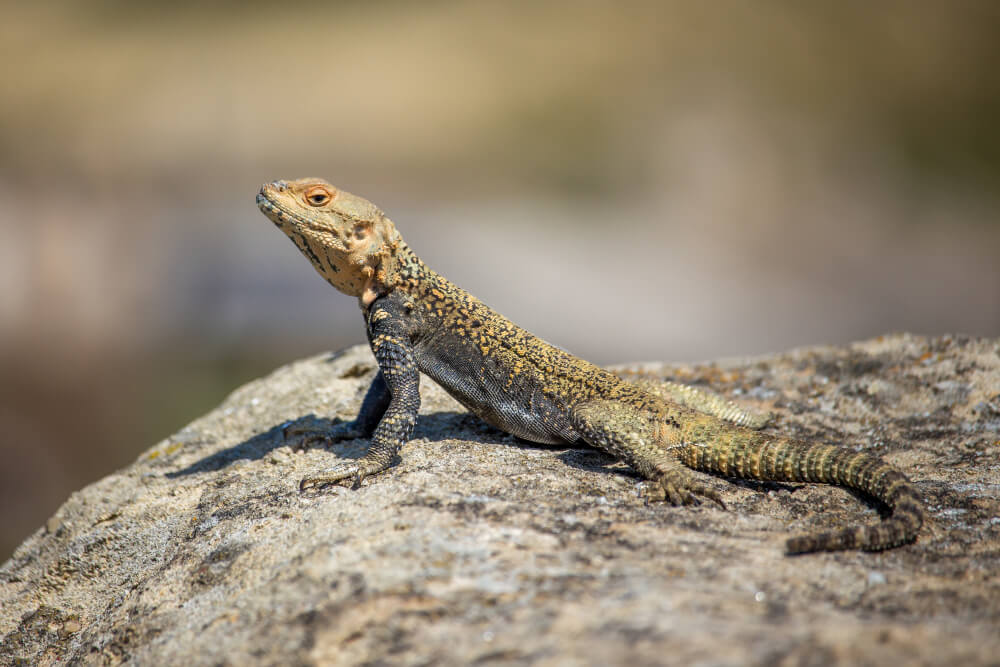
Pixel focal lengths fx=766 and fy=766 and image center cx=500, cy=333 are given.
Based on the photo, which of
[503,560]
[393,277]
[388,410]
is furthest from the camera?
[393,277]

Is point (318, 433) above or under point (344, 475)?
above

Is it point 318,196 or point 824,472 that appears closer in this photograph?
point 824,472

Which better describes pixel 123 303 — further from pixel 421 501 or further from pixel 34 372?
pixel 421 501

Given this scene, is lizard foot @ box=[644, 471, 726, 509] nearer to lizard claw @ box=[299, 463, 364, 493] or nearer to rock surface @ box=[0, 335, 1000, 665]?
rock surface @ box=[0, 335, 1000, 665]

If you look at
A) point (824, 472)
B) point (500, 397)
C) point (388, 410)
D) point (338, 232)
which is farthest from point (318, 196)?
point (824, 472)

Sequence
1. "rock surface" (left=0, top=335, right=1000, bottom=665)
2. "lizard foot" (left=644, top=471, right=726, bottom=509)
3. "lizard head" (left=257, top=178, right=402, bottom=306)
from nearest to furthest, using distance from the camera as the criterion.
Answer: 1. "rock surface" (left=0, top=335, right=1000, bottom=665)
2. "lizard foot" (left=644, top=471, right=726, bottom=509)
3. "lizard head" (left=257, top=178, right=402, bottom=306)

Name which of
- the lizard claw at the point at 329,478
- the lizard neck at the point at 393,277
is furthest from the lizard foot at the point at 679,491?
the lizard neck at the point at 393,277

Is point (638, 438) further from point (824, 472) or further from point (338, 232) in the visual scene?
point (338, 232)

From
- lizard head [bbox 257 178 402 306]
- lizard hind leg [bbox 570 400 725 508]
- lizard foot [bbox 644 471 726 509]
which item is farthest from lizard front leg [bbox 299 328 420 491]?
lizard foot [bbox 644 471 726 509]

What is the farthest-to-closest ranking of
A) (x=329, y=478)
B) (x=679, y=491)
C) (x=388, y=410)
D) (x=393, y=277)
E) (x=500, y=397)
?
(x=393, y=277) < (x=500, y=397) < (x=388, y=410) < (x=329, y=478) < (x=679, y=491)
